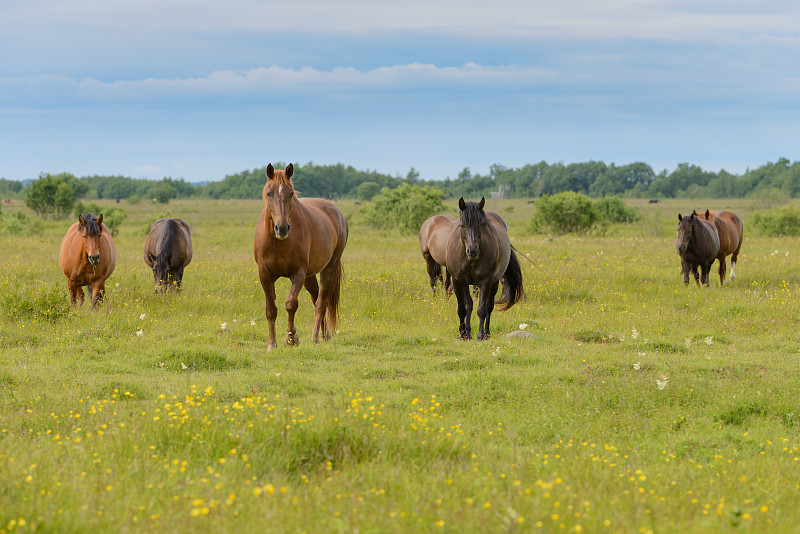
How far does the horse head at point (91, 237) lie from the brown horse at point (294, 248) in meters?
3.71

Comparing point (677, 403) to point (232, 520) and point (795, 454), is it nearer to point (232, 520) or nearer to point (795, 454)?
point (795, 454)

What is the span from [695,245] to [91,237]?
44.6 feet

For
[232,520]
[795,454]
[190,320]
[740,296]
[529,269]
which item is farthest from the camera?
[529,269]

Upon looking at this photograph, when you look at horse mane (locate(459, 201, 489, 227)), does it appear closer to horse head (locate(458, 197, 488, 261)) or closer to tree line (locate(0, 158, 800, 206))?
horse head (locate(458, 197, 488, 261))

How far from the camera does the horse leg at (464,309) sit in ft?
36.9

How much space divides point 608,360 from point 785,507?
180 inches

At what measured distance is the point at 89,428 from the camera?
5.74 m

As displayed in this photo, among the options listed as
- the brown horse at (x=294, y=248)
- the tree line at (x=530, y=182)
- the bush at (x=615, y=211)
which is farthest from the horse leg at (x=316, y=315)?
the tree line at (x=530, y=182)

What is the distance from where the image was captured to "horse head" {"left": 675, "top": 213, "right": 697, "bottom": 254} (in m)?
16.3

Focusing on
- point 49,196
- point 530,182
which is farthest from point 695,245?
point 530,182

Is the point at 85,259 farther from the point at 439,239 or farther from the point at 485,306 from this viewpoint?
the point at 485,306

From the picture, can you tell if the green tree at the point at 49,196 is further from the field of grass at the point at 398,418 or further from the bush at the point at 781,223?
the bush at the point at 781,223

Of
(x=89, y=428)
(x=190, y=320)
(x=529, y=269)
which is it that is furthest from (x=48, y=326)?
(x=529, y=269)

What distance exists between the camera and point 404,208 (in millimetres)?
43594
